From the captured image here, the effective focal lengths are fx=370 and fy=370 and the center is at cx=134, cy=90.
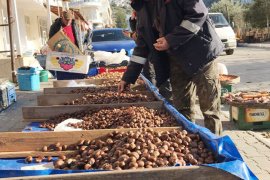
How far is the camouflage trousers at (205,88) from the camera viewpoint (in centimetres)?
410

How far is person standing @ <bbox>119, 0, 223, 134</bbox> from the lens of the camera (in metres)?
3.75

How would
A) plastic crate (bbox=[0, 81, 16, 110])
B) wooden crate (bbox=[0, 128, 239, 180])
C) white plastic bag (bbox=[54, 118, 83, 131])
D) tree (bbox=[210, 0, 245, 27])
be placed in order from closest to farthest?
wooden crate (bbox=[0, 128, 239, 180]), white plastic bag (bbox=[54, 118, 83, 131]), plastic crate (bbox=[0, 81, 16, 110]), tree (bbox=[210, 0, 245, 27])

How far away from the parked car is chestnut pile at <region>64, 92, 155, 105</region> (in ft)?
22.7

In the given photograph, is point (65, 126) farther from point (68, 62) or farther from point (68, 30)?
point (68, 30)

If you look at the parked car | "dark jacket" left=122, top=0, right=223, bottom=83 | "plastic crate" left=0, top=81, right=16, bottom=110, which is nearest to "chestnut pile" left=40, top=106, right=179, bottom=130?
"dark jacket" left=122, top=0, right=223, bottom=83

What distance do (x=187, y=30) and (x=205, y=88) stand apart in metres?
0.76

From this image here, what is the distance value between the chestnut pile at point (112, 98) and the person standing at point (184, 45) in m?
0.35

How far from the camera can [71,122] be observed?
394cm

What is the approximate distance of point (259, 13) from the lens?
39469 millimetres

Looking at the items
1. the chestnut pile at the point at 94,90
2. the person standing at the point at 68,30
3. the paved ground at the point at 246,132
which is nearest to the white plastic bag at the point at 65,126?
the chestnut pile at the point at 94,90

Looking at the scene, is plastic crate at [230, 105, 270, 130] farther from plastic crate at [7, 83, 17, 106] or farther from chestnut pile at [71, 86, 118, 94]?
plastic crate at [7, 83, 17, 106]

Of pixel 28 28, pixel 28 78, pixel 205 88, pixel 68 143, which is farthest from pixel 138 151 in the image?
pixel 28 28

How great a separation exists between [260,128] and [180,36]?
129 inches

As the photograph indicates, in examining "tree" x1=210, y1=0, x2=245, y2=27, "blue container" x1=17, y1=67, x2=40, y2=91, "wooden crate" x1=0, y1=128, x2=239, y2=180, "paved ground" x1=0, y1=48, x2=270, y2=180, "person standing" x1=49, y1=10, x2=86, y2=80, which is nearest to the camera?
"wooden crate" x1=0, y1=128, x2=239, y2=180
